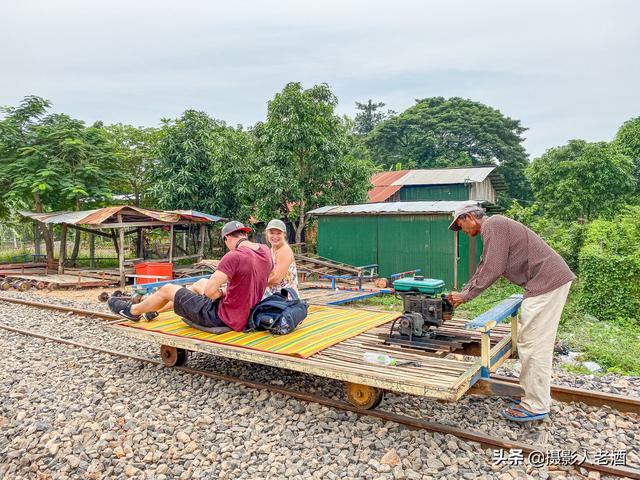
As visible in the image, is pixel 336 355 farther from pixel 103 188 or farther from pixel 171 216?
pixel 103 188

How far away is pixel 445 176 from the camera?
26.5m

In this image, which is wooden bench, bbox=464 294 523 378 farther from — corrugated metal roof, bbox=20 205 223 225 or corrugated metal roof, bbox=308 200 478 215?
corrugated metal roof, bbox=20 205 223 225

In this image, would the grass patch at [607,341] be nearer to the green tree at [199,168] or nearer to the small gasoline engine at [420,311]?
the small gasoline engine at [420,311]

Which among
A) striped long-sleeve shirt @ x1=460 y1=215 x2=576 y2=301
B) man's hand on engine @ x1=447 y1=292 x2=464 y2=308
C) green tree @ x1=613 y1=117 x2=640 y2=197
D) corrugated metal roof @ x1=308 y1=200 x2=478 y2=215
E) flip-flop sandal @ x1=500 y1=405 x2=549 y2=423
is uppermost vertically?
green tree @ x1=613 y1=117 x2=640 y2=197

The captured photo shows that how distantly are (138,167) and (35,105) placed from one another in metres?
5.29

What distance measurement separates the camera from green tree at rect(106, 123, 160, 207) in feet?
70.5

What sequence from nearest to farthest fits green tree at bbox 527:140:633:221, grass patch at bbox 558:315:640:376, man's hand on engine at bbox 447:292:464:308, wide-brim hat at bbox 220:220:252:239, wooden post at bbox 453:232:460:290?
man's hand on engine at bbox 447:292:464:308 → wide-brim hat at bbox 220:220:252:239 → grass patch at bbox 558:315:640:376 → wooden post at bbox 453:232:460:290 → green tree at bbox 527:140:633:221

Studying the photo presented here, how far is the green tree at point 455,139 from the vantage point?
118 ft

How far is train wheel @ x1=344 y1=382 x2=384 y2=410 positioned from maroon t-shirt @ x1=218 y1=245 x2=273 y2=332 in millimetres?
1483

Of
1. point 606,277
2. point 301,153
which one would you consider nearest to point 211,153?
point 301,153

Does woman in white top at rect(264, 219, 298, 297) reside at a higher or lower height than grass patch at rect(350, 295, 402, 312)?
higher

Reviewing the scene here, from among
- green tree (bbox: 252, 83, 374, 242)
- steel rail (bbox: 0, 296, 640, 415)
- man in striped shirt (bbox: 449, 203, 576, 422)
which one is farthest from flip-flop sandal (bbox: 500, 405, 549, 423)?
green tree (bbox: 252, 83, 374, 242)

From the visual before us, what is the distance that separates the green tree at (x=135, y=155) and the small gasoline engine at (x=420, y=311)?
18.5 metres

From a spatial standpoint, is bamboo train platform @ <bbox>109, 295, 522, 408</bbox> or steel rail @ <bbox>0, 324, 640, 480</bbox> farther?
Result: bamboo train platform @ <bbox>109, 295, 522, 408</bbox>
